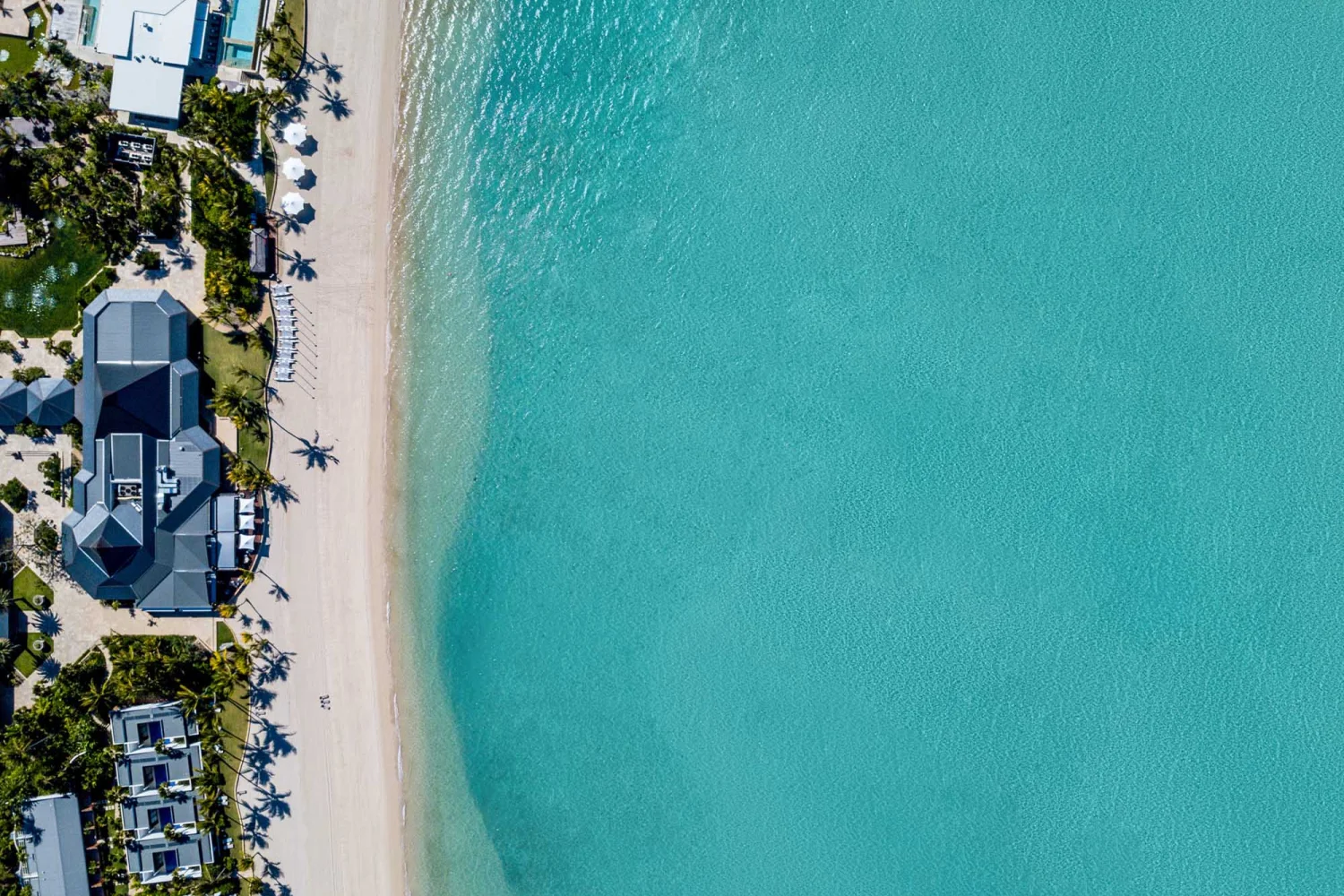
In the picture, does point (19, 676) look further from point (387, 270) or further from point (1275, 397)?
point (1275, 397)

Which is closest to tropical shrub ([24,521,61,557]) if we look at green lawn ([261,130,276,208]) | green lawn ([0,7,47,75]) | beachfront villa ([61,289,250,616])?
beachfront villa ([61,289,250,616])

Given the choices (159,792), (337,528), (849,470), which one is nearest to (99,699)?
(159,792)

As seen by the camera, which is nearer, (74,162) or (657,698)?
(74,162)

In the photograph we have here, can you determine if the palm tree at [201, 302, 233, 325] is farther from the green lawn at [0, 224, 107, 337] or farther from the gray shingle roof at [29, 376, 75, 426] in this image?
the gray shingle roof at [29, 376, 75, 426]

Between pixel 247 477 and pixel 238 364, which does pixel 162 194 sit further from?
pixel 247 477

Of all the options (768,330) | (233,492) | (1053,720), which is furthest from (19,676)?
(1053,720)
